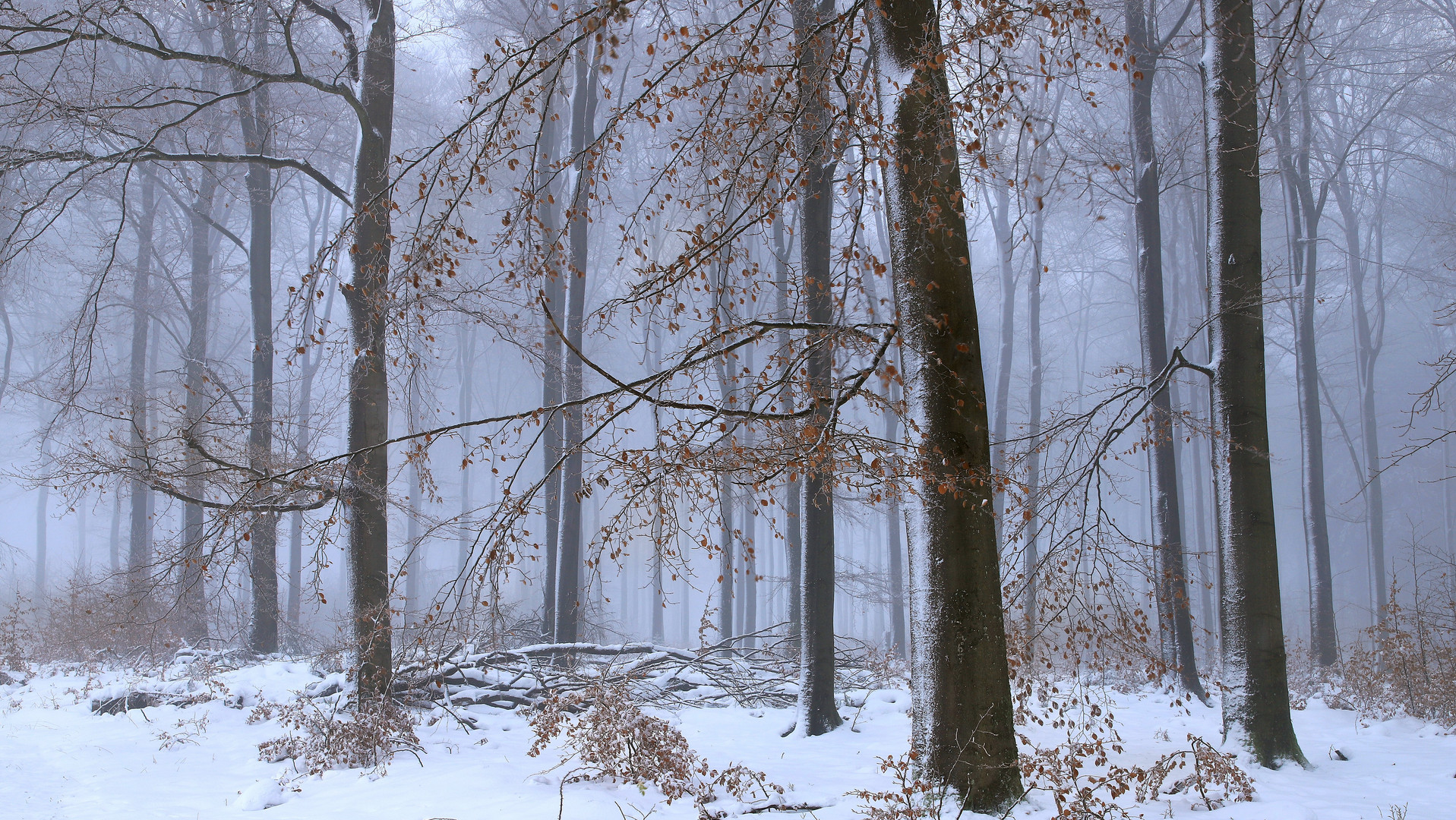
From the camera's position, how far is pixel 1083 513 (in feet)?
21.0

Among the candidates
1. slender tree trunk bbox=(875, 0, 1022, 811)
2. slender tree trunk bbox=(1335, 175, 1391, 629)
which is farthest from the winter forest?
slender tree trunk bbox=(1335, 175, 1391, 629)

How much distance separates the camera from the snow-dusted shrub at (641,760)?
5742mm

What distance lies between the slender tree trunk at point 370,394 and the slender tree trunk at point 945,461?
5026 millimetres

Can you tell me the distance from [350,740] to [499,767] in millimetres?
1490

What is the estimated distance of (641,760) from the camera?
6.09 m

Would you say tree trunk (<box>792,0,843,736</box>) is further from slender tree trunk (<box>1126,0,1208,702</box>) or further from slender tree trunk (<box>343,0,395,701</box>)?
slender tree trunk (<box>1126,0,1208,702</box>)

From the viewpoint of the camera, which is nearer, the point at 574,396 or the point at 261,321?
the point at 574,396

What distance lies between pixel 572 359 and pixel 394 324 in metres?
7.92

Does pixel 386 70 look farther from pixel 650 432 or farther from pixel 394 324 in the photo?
pixel 650 432

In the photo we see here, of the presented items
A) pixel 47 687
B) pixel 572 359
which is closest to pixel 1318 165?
pixel 572 359

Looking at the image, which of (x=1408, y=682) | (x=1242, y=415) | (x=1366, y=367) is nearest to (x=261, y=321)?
(x=1242, y=415)

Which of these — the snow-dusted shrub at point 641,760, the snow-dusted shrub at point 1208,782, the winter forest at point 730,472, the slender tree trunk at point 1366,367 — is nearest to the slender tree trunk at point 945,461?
the winter forest at point 730,472

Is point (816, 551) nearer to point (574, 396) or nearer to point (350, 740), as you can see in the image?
point (350, 740)

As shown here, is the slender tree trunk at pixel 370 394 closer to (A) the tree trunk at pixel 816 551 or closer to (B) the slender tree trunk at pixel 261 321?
(B) the slender tree trunk at pixel 261 321
